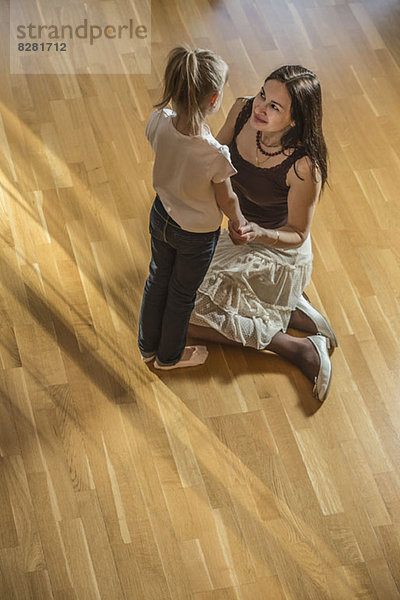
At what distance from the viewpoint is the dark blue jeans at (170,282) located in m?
2.44

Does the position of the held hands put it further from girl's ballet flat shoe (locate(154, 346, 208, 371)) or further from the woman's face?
girl's ballet flat shoe (locate(154, 346, 208, 371))

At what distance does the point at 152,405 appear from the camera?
287cm

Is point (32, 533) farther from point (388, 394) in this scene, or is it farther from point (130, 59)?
point (130, 59)

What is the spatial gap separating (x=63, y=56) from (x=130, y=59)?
0.31 m

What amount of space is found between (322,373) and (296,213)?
1.89ft

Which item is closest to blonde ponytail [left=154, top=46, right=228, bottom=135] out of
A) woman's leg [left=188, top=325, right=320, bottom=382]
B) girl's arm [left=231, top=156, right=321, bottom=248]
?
girl's arm [left=231, top=156, right=321, bottom=248]

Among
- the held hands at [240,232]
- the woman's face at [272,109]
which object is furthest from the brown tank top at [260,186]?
the held hands at [240,232]

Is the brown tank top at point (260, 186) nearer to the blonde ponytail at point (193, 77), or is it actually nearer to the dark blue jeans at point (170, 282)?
the dark blue jeans at point (170, 282)

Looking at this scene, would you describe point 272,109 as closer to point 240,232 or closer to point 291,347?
point 240,232

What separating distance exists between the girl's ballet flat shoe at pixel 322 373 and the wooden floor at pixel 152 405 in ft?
0.14

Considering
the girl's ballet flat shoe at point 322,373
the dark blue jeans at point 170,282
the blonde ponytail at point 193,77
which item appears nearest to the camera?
the blonde ponytail at point 193,77

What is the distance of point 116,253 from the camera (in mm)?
3273

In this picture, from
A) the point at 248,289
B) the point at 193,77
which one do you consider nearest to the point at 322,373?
the point at 248,289

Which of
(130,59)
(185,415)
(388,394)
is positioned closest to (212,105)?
(185,415)
